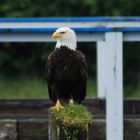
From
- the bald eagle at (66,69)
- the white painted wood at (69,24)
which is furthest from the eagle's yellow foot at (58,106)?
the white painted wood at (69,24)

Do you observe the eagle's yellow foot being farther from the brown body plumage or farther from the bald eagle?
the brown body plumage

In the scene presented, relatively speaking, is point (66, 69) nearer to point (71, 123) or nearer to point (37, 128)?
point (37, 128)

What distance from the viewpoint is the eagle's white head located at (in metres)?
8.45

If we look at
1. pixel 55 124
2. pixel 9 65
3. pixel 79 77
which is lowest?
pixel 55 124

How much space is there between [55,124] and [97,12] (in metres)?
12.1

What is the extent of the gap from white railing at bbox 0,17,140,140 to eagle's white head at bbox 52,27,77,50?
269 mm

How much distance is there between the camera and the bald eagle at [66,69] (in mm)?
8531

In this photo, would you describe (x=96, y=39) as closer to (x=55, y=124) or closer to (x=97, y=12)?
(x=55, y=124)

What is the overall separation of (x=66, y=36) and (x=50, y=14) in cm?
1072

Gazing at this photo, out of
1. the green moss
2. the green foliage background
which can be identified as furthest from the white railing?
the green foliage background

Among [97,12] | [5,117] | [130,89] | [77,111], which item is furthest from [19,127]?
[97,12]

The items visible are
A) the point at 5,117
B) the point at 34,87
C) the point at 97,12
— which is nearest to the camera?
the point at 5,117

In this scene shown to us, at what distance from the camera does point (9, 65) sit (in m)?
19.4

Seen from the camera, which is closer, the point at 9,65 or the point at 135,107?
the point at 135,107
